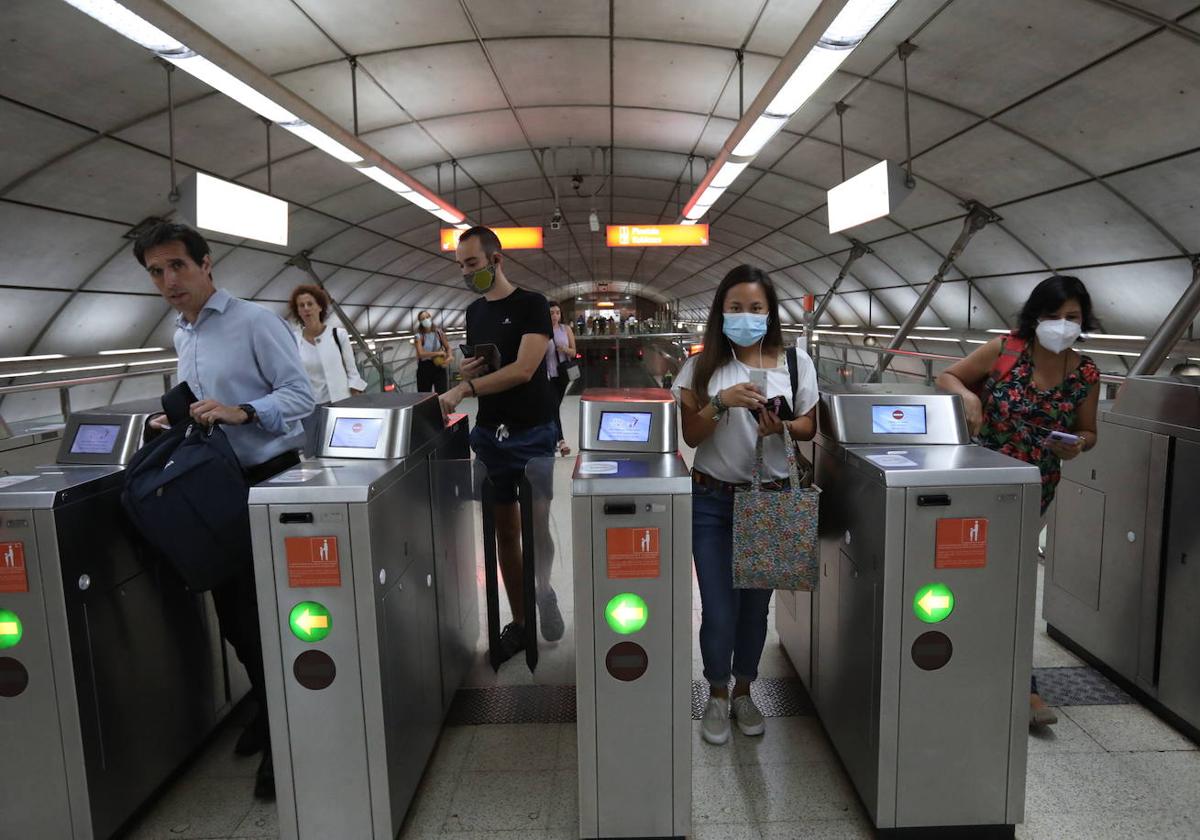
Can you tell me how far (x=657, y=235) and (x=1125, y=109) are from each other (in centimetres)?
690

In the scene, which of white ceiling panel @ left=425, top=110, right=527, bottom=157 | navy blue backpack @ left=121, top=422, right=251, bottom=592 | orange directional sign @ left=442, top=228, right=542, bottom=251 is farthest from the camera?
orange directional sign @ left=442, top=228, right=542, bottom=251

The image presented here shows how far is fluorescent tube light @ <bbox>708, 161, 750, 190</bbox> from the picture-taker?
23.5 feet

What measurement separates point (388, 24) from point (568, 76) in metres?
2.20

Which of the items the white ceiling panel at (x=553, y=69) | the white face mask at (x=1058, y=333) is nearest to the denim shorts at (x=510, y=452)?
the white face mask at (x=1058, y=333)

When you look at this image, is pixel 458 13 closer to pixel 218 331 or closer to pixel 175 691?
pixel 218 331

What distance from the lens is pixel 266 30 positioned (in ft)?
19.6

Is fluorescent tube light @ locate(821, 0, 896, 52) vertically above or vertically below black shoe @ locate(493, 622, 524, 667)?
above

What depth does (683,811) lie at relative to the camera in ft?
6.42

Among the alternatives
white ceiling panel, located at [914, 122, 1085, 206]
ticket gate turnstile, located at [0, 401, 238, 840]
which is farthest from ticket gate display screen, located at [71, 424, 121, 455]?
white ceiling panel, located at [914, 122, 1085, 206]

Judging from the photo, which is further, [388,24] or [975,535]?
[388,24]

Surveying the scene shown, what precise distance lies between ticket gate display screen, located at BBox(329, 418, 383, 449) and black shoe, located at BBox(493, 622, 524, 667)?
122 centimetres

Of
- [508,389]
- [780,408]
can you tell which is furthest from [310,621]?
[780,408]

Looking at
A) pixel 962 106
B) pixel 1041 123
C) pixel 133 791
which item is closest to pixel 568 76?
pixel 962 106

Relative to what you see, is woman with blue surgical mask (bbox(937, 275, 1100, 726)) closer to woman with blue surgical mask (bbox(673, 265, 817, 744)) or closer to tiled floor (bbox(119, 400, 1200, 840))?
tiled floor (bbox(119, 400, 1200, 840))
